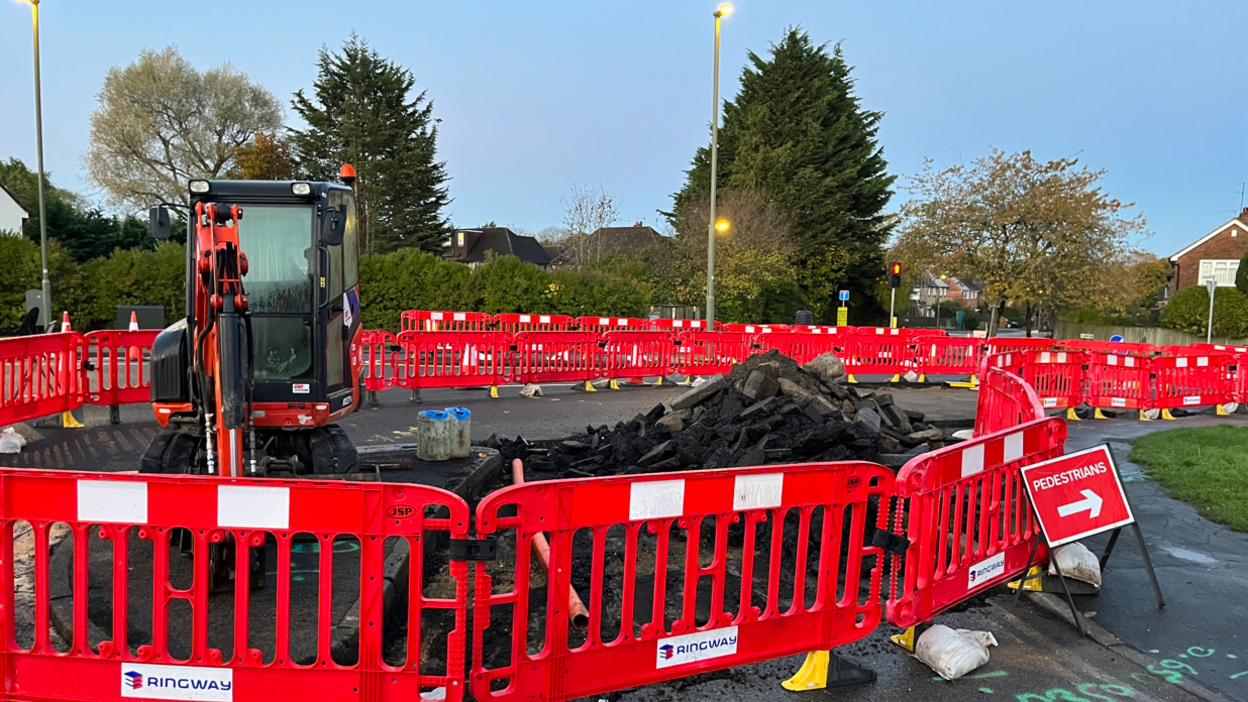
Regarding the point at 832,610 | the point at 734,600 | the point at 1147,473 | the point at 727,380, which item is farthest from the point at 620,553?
the point at 1147,473

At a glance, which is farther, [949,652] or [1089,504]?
[1089,504]

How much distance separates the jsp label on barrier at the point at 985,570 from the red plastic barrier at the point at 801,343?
44.3ft

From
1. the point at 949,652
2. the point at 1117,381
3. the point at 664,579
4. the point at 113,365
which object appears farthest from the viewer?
the point at 1117,381

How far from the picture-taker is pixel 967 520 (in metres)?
4.79

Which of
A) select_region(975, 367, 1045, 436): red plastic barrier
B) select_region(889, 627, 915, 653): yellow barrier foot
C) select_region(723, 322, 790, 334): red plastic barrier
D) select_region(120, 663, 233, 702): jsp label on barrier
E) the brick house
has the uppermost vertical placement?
the brick house

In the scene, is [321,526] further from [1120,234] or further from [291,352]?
[1120,234]

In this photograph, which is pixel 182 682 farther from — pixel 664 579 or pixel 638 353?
pixel 638 353

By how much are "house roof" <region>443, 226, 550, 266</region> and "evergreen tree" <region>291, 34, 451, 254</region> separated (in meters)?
31.7

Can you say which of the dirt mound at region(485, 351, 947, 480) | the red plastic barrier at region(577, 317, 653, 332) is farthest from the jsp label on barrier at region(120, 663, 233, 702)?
the red plastic barrier at region(577, 317, 653, 332)

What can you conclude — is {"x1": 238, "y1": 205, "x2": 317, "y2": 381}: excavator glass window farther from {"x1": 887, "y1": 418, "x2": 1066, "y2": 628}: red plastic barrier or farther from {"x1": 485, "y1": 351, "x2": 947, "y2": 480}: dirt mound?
{"x1": 887, "y1": 418, "x2": 1066, "y2": 628}: red plastic barrier

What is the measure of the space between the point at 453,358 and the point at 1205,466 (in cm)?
1110

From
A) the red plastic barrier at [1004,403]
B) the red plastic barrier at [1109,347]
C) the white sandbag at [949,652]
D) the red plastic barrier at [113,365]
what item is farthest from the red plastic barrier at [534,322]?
the white sandbag at [949,652]

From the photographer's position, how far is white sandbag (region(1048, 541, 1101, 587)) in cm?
567

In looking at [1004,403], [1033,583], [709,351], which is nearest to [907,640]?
[1033,583]
